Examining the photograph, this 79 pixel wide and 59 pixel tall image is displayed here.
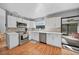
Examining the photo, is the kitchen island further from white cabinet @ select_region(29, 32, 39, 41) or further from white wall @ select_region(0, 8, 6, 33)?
white wall @ select_region(0, 8, 6, 33)

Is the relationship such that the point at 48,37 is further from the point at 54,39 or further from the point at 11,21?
the point at 11,21

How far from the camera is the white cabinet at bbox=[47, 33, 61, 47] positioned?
1840mm

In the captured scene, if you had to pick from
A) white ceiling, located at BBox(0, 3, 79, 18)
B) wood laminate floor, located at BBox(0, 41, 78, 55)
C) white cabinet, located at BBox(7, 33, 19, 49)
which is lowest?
wood laminate floor, located at BBox(0, 41, 78, 55)

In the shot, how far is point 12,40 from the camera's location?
187 centimetres

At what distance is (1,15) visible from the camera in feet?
5.92

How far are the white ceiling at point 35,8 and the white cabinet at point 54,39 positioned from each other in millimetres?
438

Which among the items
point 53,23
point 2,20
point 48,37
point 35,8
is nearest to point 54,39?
point 48,37

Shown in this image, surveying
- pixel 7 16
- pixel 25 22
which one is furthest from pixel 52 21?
pixel 7 16

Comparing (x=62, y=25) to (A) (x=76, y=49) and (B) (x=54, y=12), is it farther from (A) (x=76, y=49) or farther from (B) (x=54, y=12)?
(A) (x=76, y=49)

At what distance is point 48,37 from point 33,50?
39 centimetres

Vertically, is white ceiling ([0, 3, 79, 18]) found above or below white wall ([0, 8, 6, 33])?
above

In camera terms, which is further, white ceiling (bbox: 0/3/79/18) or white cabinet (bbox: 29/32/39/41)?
white cabinet (bbox: 29/32/39/41)

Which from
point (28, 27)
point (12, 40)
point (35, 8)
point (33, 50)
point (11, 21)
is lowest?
point (33, 50)

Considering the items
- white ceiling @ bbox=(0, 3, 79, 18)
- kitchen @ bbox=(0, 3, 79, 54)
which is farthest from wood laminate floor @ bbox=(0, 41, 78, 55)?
white ceiling @ bbox=(0, 3, 79, 18)
